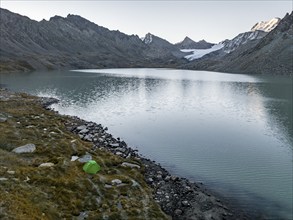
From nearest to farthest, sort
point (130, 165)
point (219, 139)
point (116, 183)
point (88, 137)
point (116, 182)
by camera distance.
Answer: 1. point (116, 183)
2. point (116, 182)
3. point (130, 165)
4. point (88, 137)
5. point (219, 139)

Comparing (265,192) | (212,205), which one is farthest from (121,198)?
(265,192)

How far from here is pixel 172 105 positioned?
81.9 m

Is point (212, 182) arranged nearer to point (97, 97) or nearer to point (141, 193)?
point (141, 193)

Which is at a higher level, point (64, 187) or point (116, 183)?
point (64, 187)

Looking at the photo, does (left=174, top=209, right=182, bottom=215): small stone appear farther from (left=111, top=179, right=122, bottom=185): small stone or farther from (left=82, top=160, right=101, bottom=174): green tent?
(left=82, top=160, right=101, bottom=174): green tent

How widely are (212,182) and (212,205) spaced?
670 centimetres

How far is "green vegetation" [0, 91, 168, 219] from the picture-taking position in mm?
19328

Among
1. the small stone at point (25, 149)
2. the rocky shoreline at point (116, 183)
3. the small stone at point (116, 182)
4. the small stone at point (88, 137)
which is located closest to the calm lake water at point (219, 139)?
the rocky shoreline at point (116, 183)

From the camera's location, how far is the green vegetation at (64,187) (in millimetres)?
19328

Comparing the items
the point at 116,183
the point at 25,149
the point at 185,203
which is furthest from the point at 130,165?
the point at 25,149

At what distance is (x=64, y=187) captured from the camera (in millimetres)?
22656

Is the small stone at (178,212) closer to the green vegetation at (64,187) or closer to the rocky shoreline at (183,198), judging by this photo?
the rocky shoreline at (183,198)

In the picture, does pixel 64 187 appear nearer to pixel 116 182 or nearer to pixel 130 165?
pixel 116 182

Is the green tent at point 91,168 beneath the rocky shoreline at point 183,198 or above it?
above
